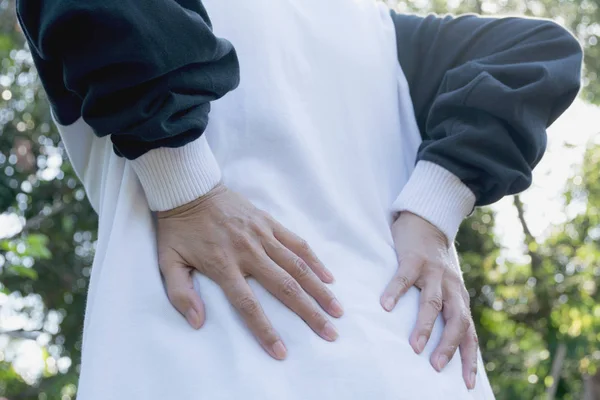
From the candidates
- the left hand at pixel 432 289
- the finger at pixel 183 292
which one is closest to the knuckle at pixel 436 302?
the left hand at pixel 432 289

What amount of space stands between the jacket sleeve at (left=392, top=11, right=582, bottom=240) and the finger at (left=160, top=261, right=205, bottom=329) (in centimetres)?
37

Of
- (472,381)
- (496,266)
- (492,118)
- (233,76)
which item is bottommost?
(496,266)

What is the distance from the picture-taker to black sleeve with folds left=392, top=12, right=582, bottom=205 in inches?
47.8

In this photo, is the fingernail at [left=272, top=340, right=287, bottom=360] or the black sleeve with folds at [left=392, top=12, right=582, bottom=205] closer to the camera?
the fingernail at [left=272, top=340, right=287, bottom=360]

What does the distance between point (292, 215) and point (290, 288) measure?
12 centimetres

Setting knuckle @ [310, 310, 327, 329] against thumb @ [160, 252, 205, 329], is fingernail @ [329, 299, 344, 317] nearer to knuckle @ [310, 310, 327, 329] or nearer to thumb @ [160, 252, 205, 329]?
knuckle @ [310, 310, 327, 329]

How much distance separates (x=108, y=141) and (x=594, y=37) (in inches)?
336

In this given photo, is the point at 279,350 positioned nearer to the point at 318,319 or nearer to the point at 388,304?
the point at 318,319

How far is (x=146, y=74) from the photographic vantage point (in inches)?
38.2

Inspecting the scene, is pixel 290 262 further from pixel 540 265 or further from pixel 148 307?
pixel 540 265

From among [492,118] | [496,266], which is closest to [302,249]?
[492,118]

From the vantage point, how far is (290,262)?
1029 mm

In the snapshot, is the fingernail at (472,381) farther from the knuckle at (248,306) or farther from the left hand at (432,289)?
the knuckle at (248,306)

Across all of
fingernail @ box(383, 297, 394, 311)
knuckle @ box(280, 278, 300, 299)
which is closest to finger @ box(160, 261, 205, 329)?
knuckle @ box(280, 278, 300, 299)
